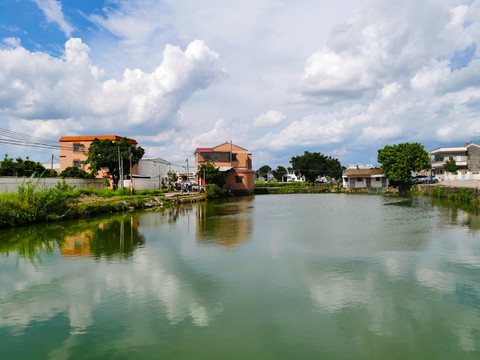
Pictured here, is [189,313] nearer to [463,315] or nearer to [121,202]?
[463,315]

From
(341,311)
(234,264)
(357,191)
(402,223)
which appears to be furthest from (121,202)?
(357,191)

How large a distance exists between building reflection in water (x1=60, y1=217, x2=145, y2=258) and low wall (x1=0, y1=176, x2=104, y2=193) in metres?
5.70

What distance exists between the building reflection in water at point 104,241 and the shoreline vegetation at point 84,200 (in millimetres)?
3224

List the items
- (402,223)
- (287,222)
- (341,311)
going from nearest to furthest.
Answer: (341,311) < (402,223) < (287,222)

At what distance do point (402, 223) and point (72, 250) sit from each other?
59.5 ft

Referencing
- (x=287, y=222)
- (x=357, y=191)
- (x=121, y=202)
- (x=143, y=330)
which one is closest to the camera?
Result: (x=143, y=330)

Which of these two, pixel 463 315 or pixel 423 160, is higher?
pixel 423 160

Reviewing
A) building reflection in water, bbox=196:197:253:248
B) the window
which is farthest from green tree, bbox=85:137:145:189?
building reflection in water, bbox=196:197:253:248

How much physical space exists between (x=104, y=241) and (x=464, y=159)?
57.9 metres

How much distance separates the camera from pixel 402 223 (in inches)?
783

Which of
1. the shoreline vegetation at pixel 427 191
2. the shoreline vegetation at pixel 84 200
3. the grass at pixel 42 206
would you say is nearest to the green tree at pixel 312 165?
the shoreline vegetation at pixel 427 191

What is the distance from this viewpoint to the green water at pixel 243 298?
600 cm

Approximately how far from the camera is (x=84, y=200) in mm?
26391

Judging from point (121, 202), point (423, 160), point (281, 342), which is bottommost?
point (281, 342)
